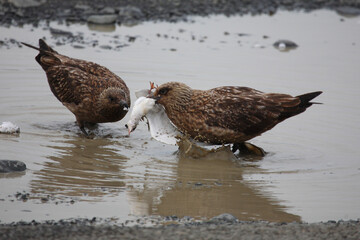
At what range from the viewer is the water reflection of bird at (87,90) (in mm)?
8883

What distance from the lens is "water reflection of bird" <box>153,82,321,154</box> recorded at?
828 centimetres

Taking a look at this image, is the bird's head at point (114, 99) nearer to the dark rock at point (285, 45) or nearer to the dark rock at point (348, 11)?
the dark rock at point (285, 45)

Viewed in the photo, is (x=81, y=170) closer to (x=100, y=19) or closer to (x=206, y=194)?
(x=206, y=194)

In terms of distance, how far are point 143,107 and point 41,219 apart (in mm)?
2974

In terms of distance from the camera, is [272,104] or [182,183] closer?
[182,183]

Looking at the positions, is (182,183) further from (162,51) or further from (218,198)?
(162,51)

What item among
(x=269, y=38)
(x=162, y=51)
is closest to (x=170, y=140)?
(x=162, y=51)

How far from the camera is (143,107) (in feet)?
27.5

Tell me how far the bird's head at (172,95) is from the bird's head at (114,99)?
53 cm

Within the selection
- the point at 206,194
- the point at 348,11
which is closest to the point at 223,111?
the point at 206,194

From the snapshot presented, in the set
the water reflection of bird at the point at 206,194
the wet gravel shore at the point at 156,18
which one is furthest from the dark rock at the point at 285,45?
the water reflection of bird at the point at 206,194

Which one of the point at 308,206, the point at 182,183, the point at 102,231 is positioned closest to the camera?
the point at 102,231

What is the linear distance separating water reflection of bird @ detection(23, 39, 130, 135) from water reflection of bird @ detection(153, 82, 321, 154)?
0.73 metres

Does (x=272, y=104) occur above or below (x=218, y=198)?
above
